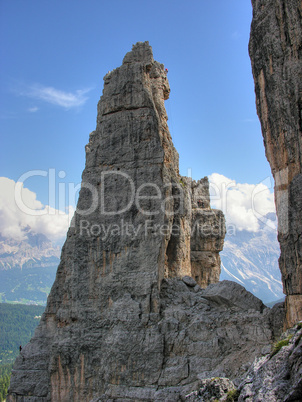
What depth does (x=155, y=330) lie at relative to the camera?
21688mm

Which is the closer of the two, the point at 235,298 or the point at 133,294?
the point at 235,298

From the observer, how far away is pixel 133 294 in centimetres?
2269

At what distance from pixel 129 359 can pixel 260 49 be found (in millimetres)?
16189

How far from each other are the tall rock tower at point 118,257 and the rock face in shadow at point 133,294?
55 mm

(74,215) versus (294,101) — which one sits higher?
(294,101)

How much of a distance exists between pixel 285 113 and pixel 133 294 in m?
11.5

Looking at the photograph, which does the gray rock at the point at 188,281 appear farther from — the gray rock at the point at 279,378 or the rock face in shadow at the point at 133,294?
the gray rock at the point at 279,378

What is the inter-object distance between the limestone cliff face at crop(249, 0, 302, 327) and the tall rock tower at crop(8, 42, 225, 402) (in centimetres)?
629

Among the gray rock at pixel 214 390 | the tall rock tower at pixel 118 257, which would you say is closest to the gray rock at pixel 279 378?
the gray rock at pixel 214 390

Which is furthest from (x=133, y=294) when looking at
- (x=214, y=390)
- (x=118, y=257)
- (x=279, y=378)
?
(x=279, y=378)

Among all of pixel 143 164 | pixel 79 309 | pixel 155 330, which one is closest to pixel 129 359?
pixel 155 330

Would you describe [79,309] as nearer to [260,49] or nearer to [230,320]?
[230,320]

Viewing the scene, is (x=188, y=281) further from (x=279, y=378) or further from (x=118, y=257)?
(x=279, y=378)

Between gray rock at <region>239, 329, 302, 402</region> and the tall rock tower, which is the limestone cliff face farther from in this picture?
gray rock at <region>239, 329, 302, 402</region>
